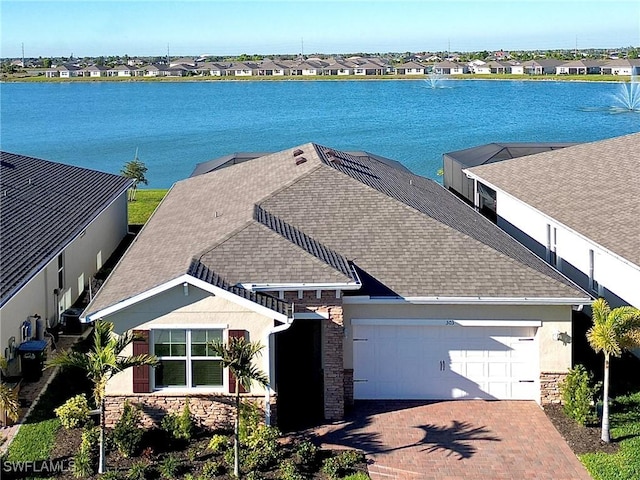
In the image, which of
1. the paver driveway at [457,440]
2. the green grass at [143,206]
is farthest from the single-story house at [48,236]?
the paver driveway at [457,440]

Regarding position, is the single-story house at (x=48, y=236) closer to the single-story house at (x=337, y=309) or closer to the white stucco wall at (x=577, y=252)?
the single-story house at (x=337, y=309)

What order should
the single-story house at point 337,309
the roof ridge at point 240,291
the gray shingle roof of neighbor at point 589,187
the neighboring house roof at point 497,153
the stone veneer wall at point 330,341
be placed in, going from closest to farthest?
the roof ridge at point 240,291, the single-story house at point 337,309, the stone veneer wall at point 330,341, the gray shingle roof of neighbor at point 589,187, the neighboring house roof at point 497,153

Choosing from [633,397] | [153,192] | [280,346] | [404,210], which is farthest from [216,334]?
[153,192]

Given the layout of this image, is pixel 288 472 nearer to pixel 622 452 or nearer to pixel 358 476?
pixel 358 476

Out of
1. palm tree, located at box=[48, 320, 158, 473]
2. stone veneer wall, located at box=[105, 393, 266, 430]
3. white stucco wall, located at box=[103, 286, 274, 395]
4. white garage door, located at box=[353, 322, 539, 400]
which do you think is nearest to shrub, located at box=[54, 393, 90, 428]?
stone veneer wall, located at box=[105, 393, 266, 430]

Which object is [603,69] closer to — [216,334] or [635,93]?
[635,93]

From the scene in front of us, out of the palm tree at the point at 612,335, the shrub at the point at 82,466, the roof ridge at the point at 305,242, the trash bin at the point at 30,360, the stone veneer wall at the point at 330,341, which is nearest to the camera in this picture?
the shrub at the point at 82,466
